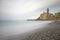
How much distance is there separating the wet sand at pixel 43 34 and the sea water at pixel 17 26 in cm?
6

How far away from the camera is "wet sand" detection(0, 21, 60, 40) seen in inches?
72.7

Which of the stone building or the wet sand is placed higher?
the stone building

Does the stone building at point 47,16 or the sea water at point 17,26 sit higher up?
the stone building at point 47,16

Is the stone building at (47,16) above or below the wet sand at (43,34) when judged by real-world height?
above

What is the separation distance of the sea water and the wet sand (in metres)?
0.06

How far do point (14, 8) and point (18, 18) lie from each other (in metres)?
0.19

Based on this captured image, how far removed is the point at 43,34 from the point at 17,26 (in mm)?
453

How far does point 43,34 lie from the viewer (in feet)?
6.13

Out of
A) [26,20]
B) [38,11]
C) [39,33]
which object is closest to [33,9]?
[38,11]

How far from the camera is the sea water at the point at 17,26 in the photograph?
190 centimetres

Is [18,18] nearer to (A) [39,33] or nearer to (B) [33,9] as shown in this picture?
(B) [33,9]

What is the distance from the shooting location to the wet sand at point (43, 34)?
72.7 inches

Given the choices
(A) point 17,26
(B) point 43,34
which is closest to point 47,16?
(B) point 43,34

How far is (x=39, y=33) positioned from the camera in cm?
188
